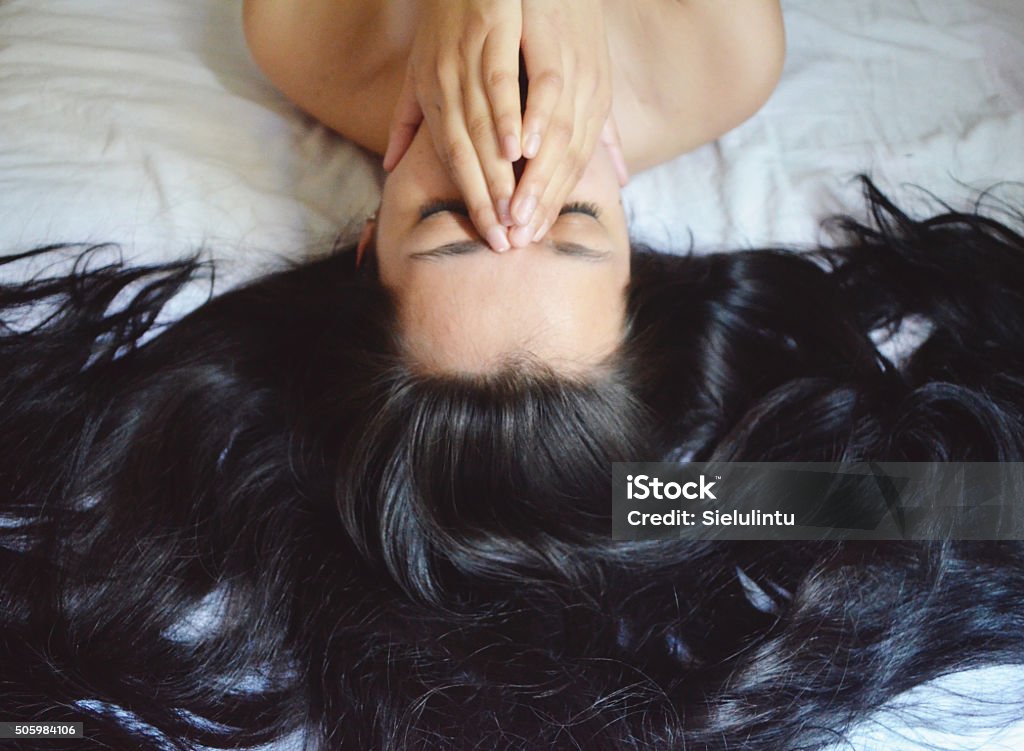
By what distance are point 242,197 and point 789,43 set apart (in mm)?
801

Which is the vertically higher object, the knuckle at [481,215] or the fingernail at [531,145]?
the fingernail at [531,145]

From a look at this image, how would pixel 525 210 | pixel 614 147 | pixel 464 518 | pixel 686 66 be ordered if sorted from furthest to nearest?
1. pixel 686 66
2. pixel 614 147
3. pixel 464 518
4. pixel 525 210

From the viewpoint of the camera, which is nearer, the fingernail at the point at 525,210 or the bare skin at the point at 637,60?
the fingernail at the point at 525,210

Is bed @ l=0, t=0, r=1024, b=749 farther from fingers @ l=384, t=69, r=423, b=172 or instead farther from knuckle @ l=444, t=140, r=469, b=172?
knuckle @ l=444, t=140, r=469, b=172

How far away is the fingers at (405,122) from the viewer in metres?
0.97

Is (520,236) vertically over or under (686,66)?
under

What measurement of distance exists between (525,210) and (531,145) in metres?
0.06

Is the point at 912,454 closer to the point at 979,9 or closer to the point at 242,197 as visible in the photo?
the point at 979,9

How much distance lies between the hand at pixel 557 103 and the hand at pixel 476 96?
1 centimetres

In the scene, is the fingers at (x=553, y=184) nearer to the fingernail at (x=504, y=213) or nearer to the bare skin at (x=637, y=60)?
the fingernail at (x=504, y=213)

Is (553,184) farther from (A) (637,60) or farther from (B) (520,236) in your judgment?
(A) (637,60)

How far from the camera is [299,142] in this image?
122 centimetres
